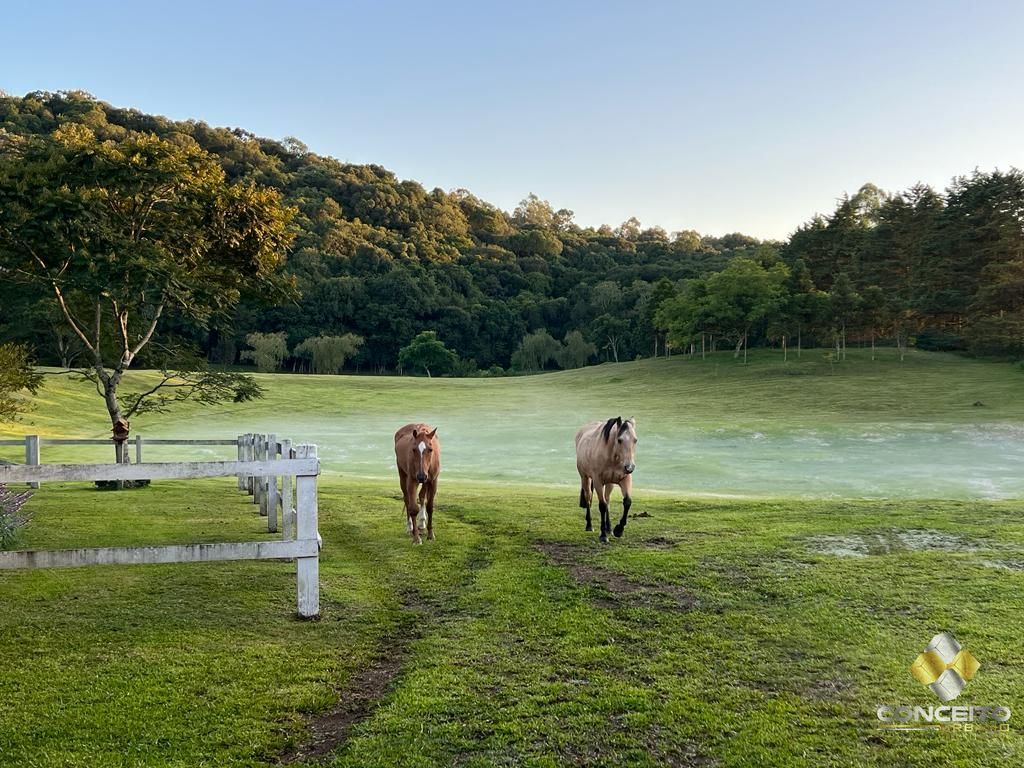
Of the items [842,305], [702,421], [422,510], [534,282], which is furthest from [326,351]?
[422,510]

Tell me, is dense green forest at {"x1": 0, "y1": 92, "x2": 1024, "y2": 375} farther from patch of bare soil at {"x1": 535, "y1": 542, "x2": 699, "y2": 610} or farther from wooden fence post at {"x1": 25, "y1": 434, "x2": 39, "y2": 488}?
patch of bare soil at {"x1": 535, "y1": 542, "x2": 699, "y2": 610}

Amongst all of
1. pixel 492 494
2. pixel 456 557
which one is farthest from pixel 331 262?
pixel 456 557

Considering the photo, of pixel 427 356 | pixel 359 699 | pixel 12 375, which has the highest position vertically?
pixel 427 356

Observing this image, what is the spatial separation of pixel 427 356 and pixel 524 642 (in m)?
87.4

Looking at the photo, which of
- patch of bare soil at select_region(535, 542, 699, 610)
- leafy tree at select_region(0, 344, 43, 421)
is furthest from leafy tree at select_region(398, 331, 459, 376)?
patch of bare soil at select_region(535, 542, 699, 610)

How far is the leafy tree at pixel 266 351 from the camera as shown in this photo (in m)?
82.9

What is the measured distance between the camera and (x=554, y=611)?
668 centimetres

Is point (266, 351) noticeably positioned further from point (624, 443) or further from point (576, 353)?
point (624, 443)

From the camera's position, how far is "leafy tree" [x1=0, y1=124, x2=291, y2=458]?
1426 cm

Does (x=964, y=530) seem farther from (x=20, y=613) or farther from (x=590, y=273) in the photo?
(x=590, y=273)

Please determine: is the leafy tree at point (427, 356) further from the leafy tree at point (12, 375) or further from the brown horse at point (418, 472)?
the brown horse at point (418, 472)

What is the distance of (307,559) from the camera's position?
649cm

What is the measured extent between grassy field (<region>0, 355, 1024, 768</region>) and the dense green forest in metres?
11.0

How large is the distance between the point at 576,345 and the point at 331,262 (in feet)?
127
